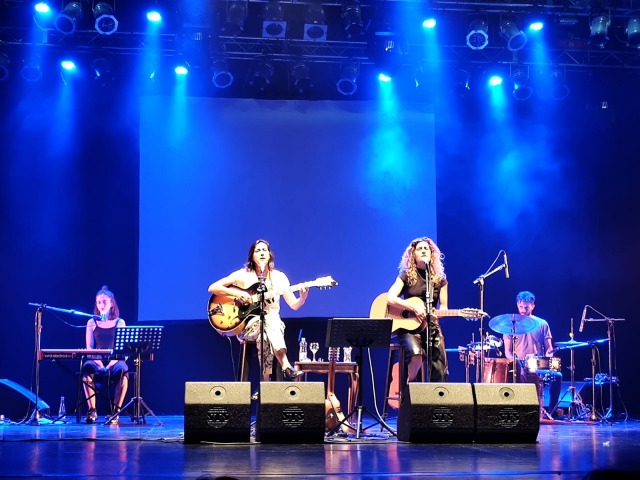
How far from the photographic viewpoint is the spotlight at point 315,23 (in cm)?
1055

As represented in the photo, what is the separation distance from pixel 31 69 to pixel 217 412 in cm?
630

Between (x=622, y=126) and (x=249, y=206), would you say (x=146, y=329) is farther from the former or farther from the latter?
(x=622, y=126)

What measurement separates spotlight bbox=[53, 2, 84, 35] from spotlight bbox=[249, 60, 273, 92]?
2.30 m

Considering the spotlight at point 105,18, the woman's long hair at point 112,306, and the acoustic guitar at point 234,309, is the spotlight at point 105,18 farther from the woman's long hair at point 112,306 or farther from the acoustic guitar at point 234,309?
the acoustic guitar at point 234,309

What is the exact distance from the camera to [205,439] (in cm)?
667

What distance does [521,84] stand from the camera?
1166 centimetres

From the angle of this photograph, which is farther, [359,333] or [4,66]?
[4,66]

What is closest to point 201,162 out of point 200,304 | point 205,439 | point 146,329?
point 200,304

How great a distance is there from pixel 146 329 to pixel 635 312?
7.02 metres

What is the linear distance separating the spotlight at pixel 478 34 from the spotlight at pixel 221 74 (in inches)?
123

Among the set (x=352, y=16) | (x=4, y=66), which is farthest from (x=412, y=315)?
(x=4, y=66)

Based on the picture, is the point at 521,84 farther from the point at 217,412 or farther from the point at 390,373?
the point at 217,412

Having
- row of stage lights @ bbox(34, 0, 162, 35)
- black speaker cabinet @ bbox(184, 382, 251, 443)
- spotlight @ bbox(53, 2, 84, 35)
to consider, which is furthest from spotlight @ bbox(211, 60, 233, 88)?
black speaker cabinet @ bbox(184, 382, 251, 443)

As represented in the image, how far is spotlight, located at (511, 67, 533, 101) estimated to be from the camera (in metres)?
11.6
